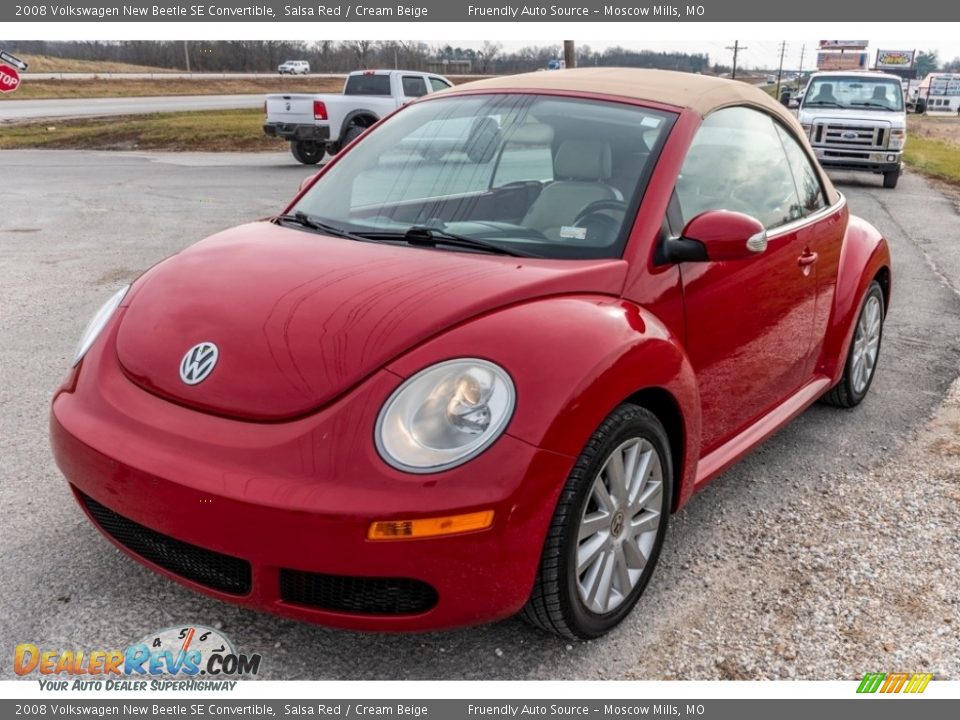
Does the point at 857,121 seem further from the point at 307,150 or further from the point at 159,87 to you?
the point at 159,87

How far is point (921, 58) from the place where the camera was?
190 meters

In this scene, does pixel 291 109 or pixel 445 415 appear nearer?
pixel 445 415

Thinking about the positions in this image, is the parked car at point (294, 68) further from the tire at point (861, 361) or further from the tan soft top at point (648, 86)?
the tan soft top at point (648, 86)

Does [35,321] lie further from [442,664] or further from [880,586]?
[880,586]

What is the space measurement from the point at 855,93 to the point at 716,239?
53.1ft

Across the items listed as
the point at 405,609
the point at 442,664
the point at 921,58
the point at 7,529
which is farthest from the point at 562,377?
the point at 921,58

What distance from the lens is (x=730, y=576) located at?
3123mm

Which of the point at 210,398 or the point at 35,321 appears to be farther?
the point at 35,321

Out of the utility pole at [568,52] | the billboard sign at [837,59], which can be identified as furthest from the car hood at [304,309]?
the billboard sign at [837,59]

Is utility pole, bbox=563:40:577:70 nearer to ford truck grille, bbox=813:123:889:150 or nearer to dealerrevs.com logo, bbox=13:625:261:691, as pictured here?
ford truck grille, bbox=813:123:889:150

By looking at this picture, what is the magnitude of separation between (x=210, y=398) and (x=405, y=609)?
2.61 feet

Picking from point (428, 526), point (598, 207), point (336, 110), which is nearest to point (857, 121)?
point (336, 110)

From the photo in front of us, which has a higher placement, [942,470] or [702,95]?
[702,95]

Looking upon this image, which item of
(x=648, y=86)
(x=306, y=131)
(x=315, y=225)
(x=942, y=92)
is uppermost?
(x=648, y=86)
